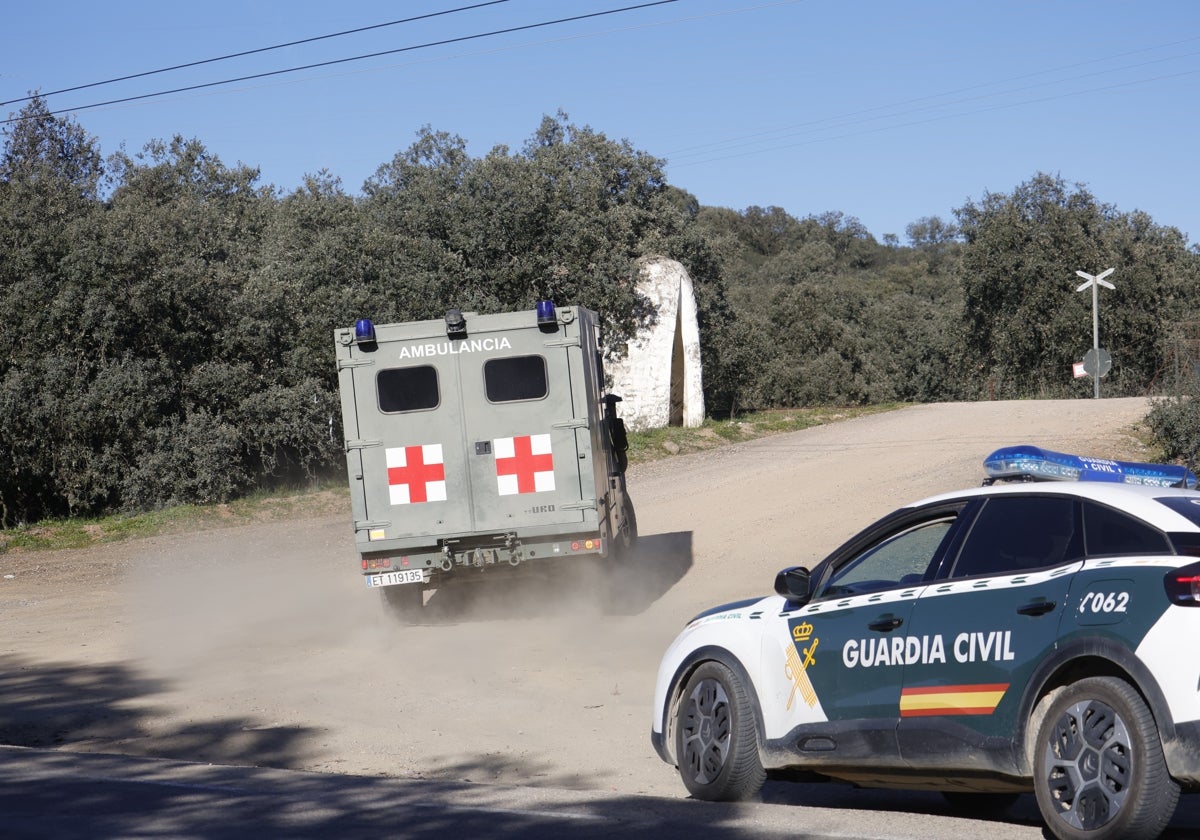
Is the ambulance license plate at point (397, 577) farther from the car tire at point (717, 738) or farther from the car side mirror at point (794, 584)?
the car side mirror at point (794, 584)

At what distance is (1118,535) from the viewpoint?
5344 millimetres

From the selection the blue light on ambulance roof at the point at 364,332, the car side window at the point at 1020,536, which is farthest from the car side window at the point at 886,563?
the blue light on ambulance roof at the point at 364,332

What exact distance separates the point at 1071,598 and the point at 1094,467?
2.34 m

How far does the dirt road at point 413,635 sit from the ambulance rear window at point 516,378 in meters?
2.21

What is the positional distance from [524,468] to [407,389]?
53.8 inches

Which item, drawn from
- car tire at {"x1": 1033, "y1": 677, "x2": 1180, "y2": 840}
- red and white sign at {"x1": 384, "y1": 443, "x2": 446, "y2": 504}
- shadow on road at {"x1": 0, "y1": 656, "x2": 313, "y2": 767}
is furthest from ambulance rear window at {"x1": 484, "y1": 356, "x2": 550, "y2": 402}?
car tire at {"x1": 1033, "y1": 677, "x2": 1180, "y2": 840}

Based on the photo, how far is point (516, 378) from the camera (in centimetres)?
1300

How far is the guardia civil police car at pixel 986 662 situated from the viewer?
4965mm

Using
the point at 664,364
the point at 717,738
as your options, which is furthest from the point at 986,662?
the point at 664,364

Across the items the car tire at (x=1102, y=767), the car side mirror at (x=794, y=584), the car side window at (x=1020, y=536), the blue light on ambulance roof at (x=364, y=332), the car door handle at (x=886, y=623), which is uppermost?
the blue light on ambulance roof at (x=364, y=332)

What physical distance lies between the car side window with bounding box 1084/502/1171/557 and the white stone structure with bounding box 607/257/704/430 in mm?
23518

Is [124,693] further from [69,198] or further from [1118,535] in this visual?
[69,198]

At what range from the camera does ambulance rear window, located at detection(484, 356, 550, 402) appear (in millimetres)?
12969

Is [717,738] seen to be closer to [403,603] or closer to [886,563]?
[886,563]
